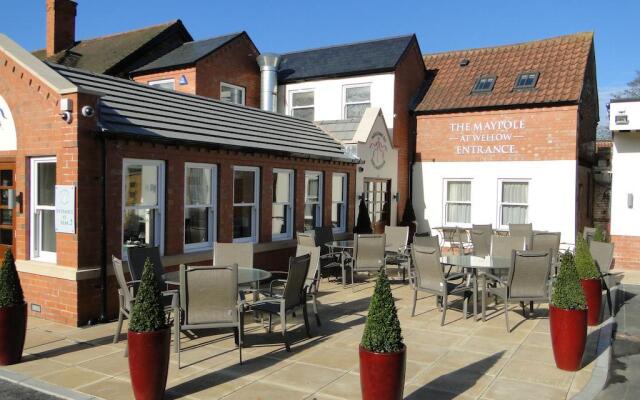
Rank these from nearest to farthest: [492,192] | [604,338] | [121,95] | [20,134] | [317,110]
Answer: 1. [604,338]
2. [20,134]
3. [121,95]
4. [492,192]
5. [317,110]

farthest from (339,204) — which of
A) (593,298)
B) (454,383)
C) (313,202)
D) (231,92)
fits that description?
(454,383)

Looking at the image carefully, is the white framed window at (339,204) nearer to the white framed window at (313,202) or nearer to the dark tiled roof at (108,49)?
the white framed window at (313,202)

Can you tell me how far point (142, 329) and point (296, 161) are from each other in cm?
786

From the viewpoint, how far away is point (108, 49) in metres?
21.6

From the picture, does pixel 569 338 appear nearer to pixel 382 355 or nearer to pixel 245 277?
pixel 382 355

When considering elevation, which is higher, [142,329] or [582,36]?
[582,36]

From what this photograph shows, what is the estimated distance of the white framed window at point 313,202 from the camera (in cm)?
1359

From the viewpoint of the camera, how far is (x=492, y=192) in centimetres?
1641

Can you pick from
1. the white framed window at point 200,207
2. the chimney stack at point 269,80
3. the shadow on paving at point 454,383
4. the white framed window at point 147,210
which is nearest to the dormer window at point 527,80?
the chimney stack at point 269,80

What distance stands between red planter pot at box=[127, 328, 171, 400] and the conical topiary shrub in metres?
2.00

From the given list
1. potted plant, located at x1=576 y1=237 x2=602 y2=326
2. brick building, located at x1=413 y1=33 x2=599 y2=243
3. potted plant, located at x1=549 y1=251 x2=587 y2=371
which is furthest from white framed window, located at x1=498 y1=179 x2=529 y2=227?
potted plant, located at x1=549 y1=251 x2=587 y2=371

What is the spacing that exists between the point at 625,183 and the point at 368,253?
8.25m

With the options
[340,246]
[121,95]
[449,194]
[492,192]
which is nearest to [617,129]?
[492,192]

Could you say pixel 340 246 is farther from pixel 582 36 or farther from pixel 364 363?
pixel 582 36
